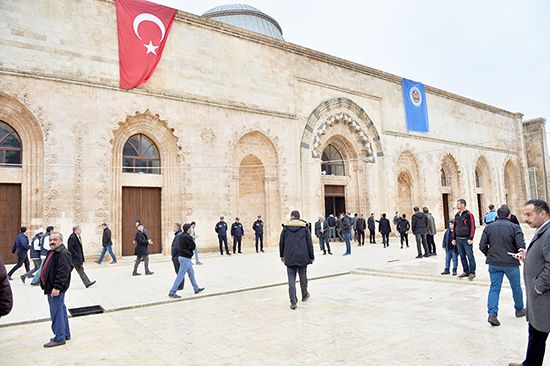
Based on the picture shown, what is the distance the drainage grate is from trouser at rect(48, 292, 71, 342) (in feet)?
4.73

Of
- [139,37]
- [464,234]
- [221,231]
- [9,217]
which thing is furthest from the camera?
[221,231]

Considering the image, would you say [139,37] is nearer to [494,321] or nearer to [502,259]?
[502,259]

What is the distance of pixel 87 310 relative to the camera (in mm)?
6695

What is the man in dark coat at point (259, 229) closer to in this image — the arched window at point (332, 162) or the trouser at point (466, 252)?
the arched window at point (332, 162)

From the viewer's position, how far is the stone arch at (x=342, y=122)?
1909 cm

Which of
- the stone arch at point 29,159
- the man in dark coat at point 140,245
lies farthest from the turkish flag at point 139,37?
the man in dark coat at point 140,245

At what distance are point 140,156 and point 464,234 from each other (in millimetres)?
11479

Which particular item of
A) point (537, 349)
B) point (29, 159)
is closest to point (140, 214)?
point (29, 159)

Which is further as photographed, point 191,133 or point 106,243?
point 191,133

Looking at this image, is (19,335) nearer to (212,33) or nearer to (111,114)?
(111,114)

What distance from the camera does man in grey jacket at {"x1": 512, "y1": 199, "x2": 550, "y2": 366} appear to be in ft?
10.6

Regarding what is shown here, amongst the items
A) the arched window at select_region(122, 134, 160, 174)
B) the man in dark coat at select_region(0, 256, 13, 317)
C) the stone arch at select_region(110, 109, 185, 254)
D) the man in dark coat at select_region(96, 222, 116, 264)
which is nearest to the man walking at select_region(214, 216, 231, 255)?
the stone arch at select_region(110, 109, 185, 254)

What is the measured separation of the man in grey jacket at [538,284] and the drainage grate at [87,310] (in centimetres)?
617

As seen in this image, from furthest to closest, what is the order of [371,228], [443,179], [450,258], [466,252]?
[443,179] → [371,228] → [450,258] → [466,252]
